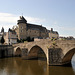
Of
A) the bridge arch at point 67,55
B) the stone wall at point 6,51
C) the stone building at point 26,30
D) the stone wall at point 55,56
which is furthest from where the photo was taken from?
the stone building at point 26,30

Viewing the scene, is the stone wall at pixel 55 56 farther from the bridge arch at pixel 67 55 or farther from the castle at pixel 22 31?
the castle at pixel 22 31

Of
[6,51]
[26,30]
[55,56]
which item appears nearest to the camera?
[55,56]

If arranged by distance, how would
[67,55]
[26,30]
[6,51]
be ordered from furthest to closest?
[26,30]
[6,51]
[67,55]

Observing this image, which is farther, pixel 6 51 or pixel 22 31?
pixel 22 31

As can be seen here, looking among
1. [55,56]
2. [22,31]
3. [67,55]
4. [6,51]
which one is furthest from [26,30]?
[67,55]

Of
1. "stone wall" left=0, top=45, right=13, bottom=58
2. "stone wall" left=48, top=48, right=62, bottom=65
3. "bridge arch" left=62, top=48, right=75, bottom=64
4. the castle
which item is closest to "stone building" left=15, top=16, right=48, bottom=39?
the castle

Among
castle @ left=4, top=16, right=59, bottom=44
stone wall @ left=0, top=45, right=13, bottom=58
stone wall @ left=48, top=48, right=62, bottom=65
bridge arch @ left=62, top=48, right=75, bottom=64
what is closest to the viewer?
bridge arch @ left=62, top=48, right=75, bottom=64

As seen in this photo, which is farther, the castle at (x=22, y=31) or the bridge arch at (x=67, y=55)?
the castle at (x=22, y=31)

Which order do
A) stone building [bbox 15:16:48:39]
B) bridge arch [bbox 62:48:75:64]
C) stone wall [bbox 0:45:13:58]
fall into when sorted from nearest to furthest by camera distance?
bridge arch [bbox 62:48:75:64] < stone wall [bbox 0:45:13:58] < stone building [bbox 15:16:48:39]

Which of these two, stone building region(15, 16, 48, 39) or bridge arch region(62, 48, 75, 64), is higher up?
stone building region(15, 16, 48, 39)

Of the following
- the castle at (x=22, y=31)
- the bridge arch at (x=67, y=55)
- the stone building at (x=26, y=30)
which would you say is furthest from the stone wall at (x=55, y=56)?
the stone building at (x=26, y=30)

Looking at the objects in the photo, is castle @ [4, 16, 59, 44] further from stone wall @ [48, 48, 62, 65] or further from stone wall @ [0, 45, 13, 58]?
stone wall @ [48, 48, 62, 65]

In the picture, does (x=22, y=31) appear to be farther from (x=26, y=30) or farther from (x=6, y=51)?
(x=6, y=51)

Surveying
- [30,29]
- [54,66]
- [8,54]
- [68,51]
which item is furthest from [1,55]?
[30,29]
